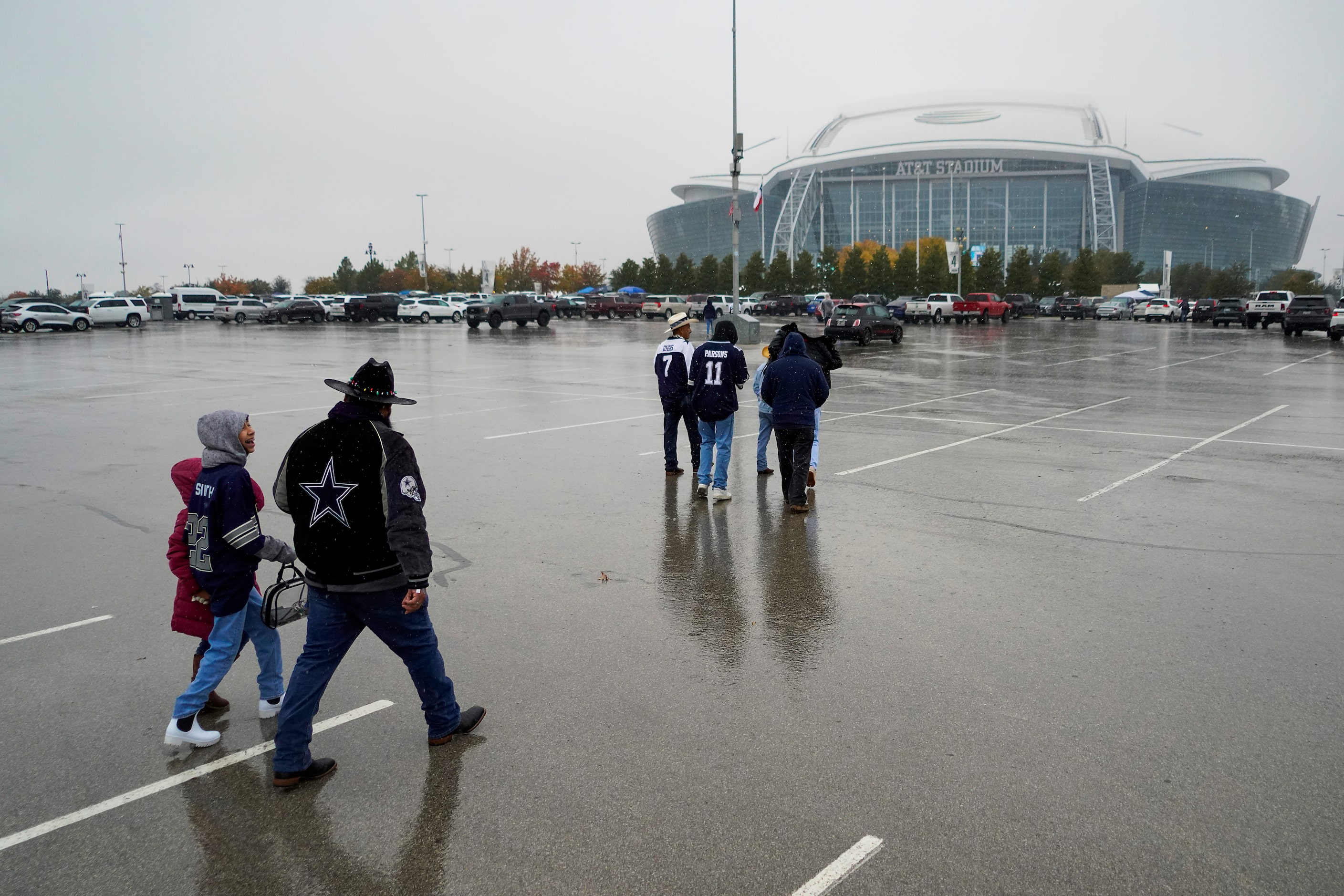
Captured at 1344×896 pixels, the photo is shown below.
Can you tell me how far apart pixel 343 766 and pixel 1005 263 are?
15222cm

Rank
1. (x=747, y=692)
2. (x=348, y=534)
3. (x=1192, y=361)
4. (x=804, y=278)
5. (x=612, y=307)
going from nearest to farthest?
1. (x=348, y=534)
2. (x=747, y=692)
3. (x=1192, y=361)
4. (x=612, y=307)
5. (x=804, y=278)

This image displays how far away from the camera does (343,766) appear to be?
162 inches

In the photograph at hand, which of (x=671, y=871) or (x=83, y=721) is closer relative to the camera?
(x=671, y=871)

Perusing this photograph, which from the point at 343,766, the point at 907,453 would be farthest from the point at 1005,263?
the point at 343,766

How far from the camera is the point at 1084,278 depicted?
307 feet

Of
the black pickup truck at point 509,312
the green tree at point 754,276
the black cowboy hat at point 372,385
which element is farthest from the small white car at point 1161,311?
the black cowboy hat at point 372,385

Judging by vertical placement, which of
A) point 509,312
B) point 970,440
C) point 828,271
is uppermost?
point 828,271

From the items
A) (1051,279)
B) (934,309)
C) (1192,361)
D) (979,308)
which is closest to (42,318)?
(934,309)

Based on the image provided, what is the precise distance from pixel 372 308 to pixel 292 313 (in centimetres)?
501

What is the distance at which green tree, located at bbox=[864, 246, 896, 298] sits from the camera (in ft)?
310

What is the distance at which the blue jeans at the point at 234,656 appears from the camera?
427 cm

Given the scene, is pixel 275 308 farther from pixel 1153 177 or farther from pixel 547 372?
pixel 1153 177

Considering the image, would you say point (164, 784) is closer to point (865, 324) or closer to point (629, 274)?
point (865, 324)

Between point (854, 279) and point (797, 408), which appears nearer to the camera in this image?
point (797, 408)
